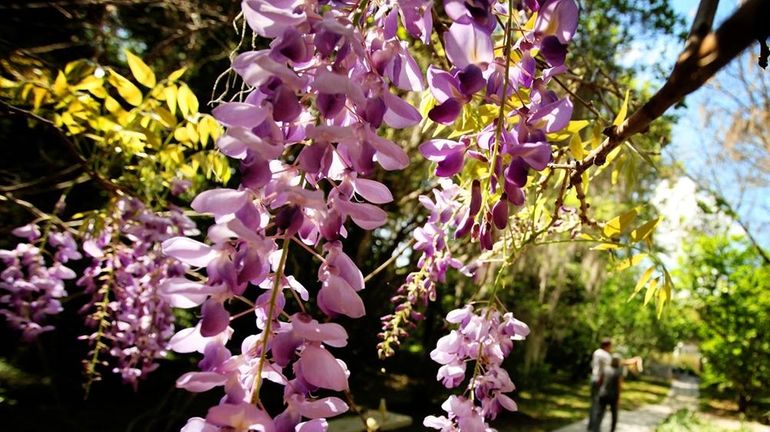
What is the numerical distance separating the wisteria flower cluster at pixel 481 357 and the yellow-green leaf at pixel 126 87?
2.94 feet

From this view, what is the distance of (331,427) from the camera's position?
16.4 ft

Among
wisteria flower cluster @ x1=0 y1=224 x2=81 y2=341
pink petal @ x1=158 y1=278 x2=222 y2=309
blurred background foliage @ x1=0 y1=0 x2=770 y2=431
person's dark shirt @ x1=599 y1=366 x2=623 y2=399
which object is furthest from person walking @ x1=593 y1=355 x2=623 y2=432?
pink petal @ x1=158 y1=278 x2=222 y2=309

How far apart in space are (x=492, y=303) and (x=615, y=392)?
21.5 ft

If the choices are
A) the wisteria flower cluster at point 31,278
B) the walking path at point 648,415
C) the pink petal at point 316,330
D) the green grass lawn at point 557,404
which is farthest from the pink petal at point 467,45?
the walking path at point 648,415

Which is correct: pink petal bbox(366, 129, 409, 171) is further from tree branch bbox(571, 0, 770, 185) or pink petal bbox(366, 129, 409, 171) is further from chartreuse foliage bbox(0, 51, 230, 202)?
chartreuse foliage bbox(0, 51, 230, 202)

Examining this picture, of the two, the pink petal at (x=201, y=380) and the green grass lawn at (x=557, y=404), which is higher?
the pink petal at (x=201, y=380)

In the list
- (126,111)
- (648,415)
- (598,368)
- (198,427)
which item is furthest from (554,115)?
(648,415)

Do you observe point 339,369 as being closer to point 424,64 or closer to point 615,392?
point 424,64

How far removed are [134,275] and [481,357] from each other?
1631 mm

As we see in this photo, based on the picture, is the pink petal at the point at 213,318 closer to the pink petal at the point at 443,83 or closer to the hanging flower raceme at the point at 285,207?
the hanging flower raceme at the point at 285,207

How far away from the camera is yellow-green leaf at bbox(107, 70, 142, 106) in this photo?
120 centimetres

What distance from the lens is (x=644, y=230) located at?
82cm

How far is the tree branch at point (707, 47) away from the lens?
9.1 inches

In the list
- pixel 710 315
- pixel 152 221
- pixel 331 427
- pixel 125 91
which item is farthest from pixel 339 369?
pixel 710 315
